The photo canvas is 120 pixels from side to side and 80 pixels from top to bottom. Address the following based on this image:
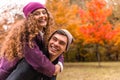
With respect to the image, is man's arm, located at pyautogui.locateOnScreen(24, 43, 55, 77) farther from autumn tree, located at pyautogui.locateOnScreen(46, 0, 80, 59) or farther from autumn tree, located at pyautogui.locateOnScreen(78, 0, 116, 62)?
autumn tree, located at pyautogui.locateOnScreen(78, 0, 116, 62)

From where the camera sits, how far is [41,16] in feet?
6.89

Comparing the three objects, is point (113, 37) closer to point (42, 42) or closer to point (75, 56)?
point (75, 56)

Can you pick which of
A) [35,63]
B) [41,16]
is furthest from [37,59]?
[41,16]

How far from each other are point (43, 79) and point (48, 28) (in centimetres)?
34

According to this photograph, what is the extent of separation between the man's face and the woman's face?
108mm

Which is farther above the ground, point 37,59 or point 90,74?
point 37,59

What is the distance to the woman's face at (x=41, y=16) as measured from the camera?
6.86ft

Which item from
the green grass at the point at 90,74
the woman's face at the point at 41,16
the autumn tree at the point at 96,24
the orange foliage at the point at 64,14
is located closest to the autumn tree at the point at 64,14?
the orange foliage at the point at 64,14

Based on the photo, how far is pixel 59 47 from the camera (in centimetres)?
209

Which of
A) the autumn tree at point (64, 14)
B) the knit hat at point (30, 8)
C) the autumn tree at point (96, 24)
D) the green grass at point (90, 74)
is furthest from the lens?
the autumn tree at point (96, 24)

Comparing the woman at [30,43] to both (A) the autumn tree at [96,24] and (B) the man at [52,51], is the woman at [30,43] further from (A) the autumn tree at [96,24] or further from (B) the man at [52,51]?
(A) the autumn tree at [96,24]

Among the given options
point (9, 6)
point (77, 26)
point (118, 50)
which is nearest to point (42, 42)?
point (9, 6)

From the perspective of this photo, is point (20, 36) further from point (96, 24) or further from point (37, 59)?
point (96, 24)

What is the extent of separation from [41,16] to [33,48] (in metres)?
0.23
